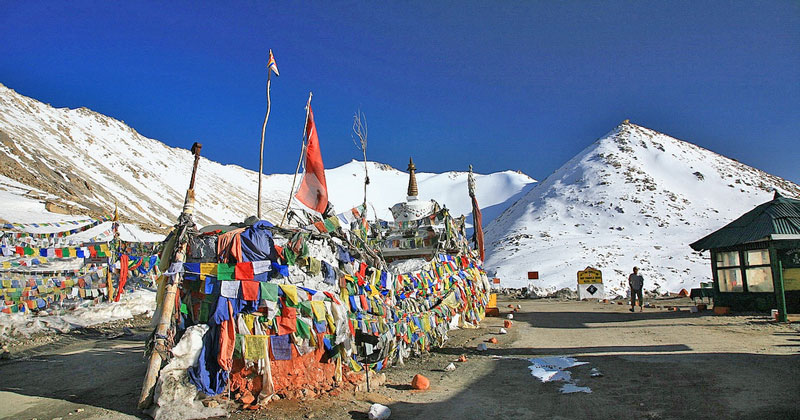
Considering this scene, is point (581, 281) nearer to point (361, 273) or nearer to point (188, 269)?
point (361, 273)

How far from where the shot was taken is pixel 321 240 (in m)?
7.86

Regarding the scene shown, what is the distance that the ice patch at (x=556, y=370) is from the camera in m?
7.30

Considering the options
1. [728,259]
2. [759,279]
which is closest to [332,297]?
[759,279]

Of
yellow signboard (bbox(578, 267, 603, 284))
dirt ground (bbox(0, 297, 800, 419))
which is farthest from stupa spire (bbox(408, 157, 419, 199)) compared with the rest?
dirt ground (bbox(0, 297, 800, 419))

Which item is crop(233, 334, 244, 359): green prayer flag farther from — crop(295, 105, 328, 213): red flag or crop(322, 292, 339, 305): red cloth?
crop(295, 105, 328, 213): red flag

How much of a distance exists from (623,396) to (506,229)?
5370cm

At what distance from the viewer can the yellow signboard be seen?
1079 inches

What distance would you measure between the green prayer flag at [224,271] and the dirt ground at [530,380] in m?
1.80

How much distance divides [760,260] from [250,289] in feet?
52.0

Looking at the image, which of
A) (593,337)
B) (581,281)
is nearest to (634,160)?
(581,281)

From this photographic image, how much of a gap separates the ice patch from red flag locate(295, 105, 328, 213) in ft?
16.4

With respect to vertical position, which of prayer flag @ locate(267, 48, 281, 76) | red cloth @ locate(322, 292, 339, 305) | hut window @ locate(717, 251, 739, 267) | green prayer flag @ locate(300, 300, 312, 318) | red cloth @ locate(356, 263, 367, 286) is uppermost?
prayer flag @ locate(267, 48, 281, 76)

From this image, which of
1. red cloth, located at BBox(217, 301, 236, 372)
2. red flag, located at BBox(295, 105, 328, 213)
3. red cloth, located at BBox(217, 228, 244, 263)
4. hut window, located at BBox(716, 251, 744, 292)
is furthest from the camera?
hut window, located at BBox(716, 251, 744, 292)

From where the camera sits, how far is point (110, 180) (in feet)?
195
